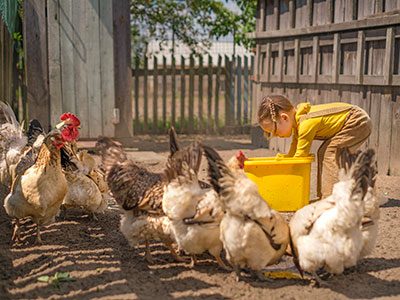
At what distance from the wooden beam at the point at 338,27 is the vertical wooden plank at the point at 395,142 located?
104 centimetres

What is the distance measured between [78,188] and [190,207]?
200 cm

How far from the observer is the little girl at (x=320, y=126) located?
578 cm

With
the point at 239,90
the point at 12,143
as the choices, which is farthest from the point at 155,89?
the point at 12,143

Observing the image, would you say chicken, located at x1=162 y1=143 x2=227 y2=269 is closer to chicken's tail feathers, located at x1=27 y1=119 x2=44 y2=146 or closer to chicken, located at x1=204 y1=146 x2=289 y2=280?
chicken, located at x1=204 y1=146 x2=289 y2=280

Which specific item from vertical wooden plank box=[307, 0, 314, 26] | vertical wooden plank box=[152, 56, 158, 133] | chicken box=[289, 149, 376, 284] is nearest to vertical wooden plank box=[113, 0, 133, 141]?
vertical wooden plank box=[307, 0, 314, 26]

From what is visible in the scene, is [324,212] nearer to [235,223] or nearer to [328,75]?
[235,223]

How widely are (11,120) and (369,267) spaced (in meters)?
4.43

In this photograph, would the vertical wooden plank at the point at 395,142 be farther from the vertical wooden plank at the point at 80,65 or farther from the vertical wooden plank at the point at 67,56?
the vertical wooden plank at the point at 67,56

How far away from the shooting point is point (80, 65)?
9.50 m

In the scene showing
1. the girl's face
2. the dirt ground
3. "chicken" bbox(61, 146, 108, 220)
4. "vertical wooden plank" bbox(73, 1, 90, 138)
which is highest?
"vertical wooden plank" bbox(73, 1, 90, 138)

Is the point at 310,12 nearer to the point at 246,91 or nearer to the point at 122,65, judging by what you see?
the point at 122,65

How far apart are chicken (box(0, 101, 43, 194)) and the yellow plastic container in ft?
8.15

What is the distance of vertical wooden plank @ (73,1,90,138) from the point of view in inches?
367

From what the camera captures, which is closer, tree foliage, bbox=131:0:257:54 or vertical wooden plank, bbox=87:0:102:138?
vertical wooden plank, bbox=87:0:102:138
